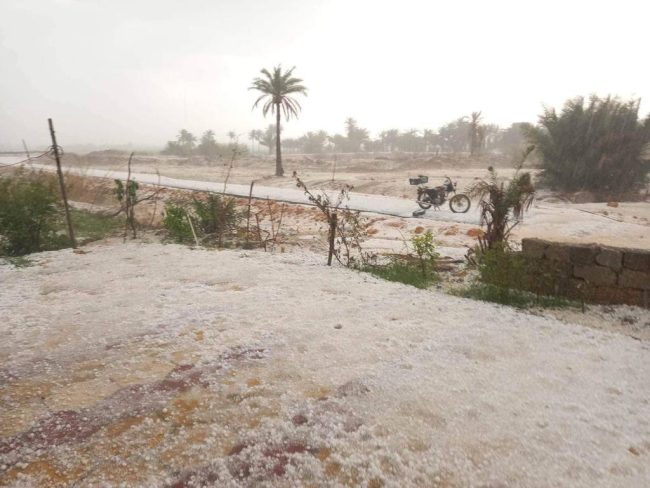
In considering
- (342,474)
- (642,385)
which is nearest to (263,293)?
(342,474)

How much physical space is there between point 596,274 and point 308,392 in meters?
3.57

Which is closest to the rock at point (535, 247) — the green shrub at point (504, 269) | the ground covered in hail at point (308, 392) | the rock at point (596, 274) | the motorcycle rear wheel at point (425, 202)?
the green shrub at point (504, 269)

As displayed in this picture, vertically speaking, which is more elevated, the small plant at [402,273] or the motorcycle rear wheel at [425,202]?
the motorcycle rear wheel at [425,202]

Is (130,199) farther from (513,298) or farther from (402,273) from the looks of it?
(513,298)

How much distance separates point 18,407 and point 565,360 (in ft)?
12.6

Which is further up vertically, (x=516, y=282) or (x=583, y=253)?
(x=583, y=253)

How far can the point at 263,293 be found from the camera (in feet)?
14.0

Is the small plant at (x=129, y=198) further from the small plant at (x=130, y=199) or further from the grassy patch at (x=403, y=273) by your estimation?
the grassy patch at (x=403, y=273)

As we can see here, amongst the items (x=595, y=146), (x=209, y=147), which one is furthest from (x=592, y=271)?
(x=209, y=147)

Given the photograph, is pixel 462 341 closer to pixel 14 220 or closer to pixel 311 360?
pixel 311 360

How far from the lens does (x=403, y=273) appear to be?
5094 millimetres

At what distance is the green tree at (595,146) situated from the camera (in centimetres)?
1392

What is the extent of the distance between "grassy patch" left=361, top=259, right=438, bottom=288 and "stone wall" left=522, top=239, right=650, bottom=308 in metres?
1.21

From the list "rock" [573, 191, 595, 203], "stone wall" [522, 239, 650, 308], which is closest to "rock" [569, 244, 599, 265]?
"stone wall" [522, 239, 650, 308]
